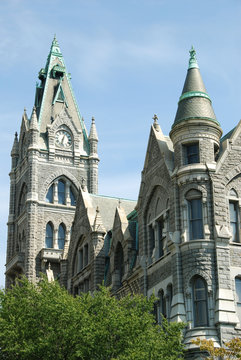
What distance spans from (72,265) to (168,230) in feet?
51.7

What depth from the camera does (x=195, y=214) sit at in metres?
38.8

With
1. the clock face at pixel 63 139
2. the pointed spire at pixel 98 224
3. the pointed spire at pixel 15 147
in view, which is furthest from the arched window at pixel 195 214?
the pointed spire at pixel 15 147

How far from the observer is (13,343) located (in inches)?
1357

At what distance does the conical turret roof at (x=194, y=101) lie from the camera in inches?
1588

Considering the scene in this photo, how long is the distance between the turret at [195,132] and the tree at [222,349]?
9.98 metres

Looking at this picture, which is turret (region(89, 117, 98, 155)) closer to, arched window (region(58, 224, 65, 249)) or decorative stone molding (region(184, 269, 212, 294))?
arched window (region(58, 224, 65, 249))

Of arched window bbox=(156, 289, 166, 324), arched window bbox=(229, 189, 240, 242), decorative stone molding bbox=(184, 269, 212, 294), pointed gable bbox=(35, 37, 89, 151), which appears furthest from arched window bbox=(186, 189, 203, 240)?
pointed gable bbox=(35, 37, 89, 151)

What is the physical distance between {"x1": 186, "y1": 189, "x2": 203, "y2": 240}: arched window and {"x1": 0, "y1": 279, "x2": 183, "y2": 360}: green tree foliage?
4.89 metres

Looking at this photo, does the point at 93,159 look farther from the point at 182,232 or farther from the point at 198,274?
the point at 198,274

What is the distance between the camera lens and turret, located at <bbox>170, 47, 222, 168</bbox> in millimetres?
39750

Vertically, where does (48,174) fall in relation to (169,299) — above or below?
above

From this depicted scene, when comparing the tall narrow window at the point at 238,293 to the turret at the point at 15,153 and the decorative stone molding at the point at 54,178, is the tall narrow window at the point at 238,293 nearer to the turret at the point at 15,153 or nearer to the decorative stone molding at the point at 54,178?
the decorative stone molding at the point at 54,178

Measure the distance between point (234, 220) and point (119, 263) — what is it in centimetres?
1098

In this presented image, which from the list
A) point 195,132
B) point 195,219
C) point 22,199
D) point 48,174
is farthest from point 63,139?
point 195,219
